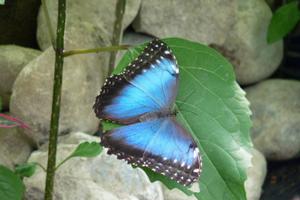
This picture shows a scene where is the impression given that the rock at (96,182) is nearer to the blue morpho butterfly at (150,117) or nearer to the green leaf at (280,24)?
the blue morpho butterfly at (150,117)

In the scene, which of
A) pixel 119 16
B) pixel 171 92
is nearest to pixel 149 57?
pixel 171 92

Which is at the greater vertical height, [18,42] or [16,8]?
[16,8]

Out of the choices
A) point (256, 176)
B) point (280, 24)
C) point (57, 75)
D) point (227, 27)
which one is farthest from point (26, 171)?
point (280, 24)

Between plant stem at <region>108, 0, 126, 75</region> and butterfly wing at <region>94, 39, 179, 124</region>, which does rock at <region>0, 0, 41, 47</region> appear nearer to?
plant stem at <region>108, 0, 126, 75</region>

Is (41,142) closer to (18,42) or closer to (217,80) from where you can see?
(18,42)

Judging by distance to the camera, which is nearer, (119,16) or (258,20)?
(119,16)

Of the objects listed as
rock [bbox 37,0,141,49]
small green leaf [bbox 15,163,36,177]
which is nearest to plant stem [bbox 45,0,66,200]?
small green leaf [bbox 15,163,36,177]
